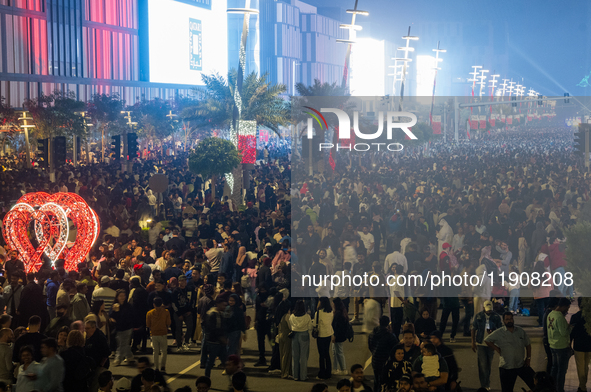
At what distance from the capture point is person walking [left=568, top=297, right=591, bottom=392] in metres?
8.95

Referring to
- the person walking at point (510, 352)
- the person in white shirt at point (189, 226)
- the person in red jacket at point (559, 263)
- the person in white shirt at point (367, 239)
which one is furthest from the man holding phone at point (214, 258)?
the person walking at point (510, 352)

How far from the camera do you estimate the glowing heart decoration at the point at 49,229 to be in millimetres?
13977

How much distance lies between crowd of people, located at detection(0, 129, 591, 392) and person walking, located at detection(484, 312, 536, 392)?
0.02 metres

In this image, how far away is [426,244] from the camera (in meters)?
14.9

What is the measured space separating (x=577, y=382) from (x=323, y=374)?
11.0 feet

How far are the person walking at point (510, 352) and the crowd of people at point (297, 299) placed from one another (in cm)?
2

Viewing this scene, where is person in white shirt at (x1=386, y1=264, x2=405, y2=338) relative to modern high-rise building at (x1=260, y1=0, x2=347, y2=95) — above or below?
below

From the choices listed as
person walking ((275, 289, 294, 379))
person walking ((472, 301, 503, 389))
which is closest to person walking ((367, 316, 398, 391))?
person walking ((472, 301, 503, 389))

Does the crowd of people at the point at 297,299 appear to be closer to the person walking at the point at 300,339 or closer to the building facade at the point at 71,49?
the person walking at the point at 300,339

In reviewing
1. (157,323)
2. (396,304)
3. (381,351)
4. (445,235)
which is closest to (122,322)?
(157,323)

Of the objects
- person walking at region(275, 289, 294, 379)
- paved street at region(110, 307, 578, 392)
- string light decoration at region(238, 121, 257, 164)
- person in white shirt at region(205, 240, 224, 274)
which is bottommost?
paved street at region(110, 307, 578, 392)

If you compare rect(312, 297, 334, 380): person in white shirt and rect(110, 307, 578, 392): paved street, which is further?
rect(312, 297, 334, 380): person in white shirt

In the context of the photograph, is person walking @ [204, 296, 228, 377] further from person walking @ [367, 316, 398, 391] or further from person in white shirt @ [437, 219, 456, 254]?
person in white shirt @ [437, 219, 456, 254]

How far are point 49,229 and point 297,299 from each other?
20.8 feet
